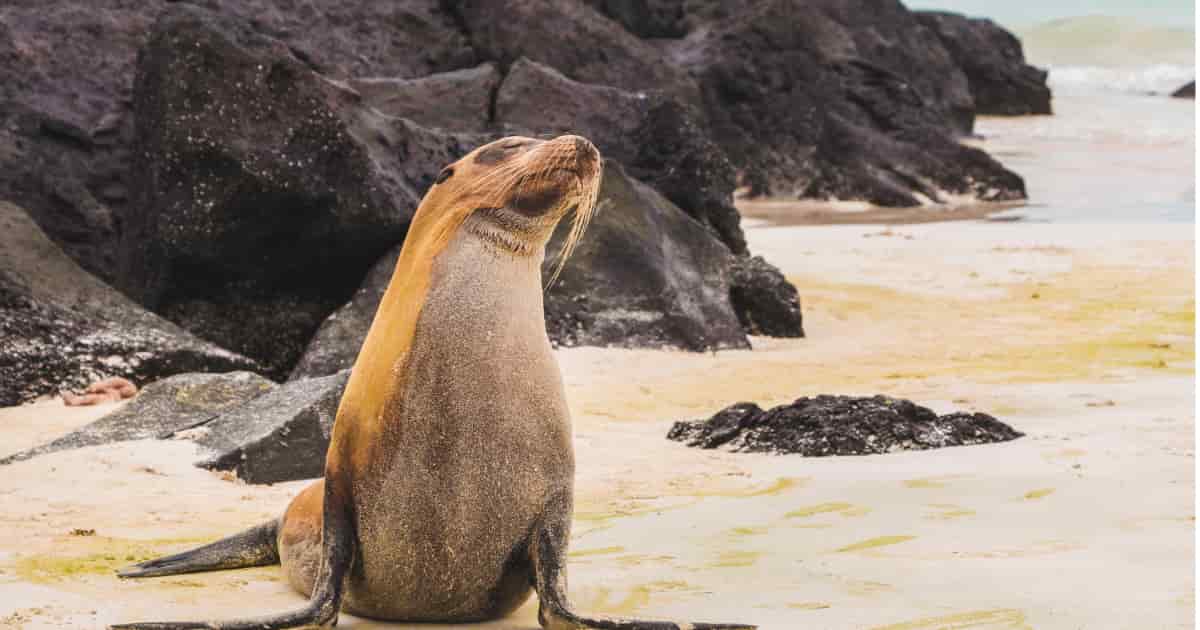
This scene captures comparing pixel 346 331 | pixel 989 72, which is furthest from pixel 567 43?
pixel 989 72

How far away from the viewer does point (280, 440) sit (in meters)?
5.70

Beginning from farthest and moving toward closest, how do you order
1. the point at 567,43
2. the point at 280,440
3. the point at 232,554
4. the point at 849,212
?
the point at 849,212 < the point at 567,43 < the point at 280,440 < the point at 232,554

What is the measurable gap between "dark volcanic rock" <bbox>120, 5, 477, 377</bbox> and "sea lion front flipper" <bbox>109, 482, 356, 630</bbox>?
5.10 meters

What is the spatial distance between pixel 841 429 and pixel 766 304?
4180 millimetres

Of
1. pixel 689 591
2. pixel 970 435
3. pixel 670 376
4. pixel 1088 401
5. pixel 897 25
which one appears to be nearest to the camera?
pixel 689 591

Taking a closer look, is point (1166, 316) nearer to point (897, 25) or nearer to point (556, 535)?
point (556, 535)

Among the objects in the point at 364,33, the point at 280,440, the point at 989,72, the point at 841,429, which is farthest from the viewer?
the point at 989,72

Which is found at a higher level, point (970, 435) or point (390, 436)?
point (390, 436)

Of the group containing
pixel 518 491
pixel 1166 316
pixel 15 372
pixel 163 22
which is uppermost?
pixel 163 22

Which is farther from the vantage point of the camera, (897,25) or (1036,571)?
(897,25)

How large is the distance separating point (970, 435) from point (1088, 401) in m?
1.14

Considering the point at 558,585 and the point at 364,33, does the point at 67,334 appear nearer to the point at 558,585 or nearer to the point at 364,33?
the point at 558,585

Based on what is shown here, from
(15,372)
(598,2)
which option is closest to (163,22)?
(15,372)

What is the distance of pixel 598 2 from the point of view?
23.0 metres
